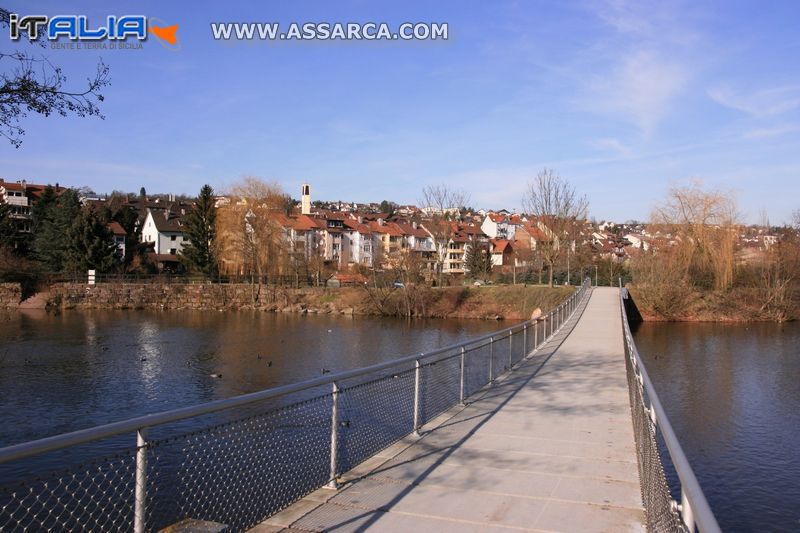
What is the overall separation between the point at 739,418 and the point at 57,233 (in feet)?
216

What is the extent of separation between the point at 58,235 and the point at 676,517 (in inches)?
2830

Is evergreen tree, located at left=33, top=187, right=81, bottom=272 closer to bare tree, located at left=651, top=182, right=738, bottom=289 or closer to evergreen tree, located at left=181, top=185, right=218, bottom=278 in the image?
evergreen tree, located at left=181, top=185, right=218, bottom=278

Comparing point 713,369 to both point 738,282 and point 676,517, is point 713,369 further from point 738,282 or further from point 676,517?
point 738,282

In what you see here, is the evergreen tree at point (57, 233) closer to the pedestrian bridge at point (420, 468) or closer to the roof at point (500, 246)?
the pedestrian bridge at point (420, 468)

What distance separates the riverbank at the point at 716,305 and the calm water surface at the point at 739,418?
14.1 metres

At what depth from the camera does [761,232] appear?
6019 centimetres

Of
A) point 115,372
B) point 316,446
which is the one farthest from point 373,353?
point 316,446

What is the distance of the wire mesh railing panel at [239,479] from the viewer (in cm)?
909

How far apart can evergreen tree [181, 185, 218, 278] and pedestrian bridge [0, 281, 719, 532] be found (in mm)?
55228

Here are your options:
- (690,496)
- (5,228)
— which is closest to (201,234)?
(5,228)

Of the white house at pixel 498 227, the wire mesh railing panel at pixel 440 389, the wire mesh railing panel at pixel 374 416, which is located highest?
the white house at pixel 498 227

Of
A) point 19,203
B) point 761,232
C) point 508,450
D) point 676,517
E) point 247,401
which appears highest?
point 19,203

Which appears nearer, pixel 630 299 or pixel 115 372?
pixel 115 372

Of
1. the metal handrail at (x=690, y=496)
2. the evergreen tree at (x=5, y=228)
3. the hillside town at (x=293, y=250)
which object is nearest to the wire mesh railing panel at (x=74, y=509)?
the metal handrail at (x=690, y=496)
